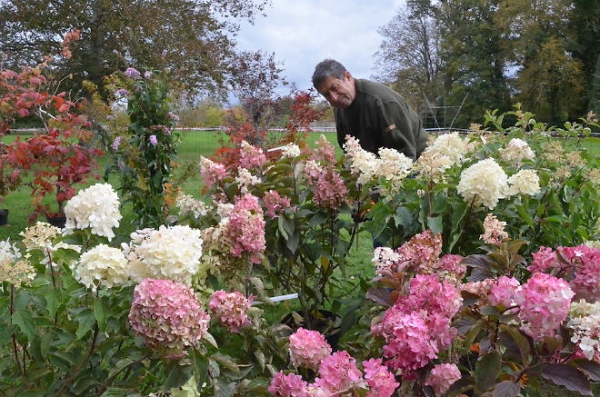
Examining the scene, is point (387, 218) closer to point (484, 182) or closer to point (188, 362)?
point (484, 182)

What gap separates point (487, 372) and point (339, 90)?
2.20m

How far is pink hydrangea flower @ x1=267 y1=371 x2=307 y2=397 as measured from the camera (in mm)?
956

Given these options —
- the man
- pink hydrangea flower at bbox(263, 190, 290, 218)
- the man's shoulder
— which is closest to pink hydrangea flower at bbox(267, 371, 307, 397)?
pink hydrangea flower at bbox(263, 190, 290, 218)

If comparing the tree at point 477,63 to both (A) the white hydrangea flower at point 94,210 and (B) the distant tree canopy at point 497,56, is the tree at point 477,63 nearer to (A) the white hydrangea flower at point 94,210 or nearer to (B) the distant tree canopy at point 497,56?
(B) the distant tree canopy at point 497,56

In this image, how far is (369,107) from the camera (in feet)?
9.78

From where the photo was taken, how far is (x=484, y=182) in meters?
1.86

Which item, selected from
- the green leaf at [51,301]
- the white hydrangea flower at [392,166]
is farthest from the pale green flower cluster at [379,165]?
the green leaf at [51,301]

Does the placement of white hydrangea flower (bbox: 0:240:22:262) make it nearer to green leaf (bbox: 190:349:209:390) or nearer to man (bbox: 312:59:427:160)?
green leaf (bbox: 190:349:209:390)

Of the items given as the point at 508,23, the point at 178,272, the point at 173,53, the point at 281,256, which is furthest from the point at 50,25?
the point at 508,23

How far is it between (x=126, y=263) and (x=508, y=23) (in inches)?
1095

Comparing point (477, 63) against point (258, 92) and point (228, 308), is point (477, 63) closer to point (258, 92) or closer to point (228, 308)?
point (258, 92)

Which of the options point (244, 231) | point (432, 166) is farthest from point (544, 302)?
point (432, 166)

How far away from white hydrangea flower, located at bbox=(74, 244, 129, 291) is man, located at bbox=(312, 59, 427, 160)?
1.89 metres

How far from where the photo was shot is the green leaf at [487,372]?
0.97 metres
